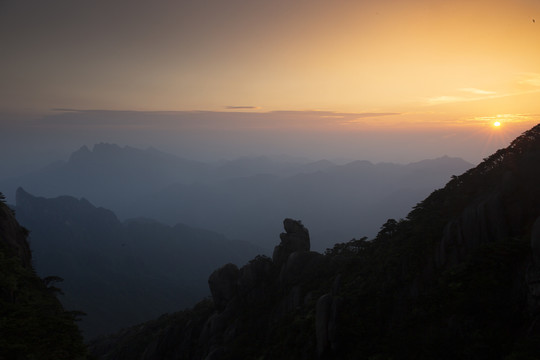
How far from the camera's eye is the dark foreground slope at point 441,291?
15164 millimetres

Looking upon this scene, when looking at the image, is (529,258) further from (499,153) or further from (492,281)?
(499,153)

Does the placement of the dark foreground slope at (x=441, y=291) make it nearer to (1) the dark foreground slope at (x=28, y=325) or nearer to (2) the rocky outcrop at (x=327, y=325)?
(2) the rocky outcrop at (x=327, y=325)

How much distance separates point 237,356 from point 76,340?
57.5 ft

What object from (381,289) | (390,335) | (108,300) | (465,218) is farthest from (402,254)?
(108,300)

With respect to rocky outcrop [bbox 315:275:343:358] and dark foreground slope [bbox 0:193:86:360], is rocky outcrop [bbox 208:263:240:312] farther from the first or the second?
rocky outcrop [bbox 315:275:343:358]

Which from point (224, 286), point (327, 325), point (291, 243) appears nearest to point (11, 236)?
point (224, 286)

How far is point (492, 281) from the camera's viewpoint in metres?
16.5

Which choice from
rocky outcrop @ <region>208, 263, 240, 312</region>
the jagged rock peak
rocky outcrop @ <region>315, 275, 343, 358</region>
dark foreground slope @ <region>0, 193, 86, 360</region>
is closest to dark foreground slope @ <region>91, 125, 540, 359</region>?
rocky outcrop @ <region>315, 275, 343, 358</region>

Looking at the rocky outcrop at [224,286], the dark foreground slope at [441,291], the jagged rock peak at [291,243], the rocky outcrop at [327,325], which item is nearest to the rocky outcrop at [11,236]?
the dark foreground slope at [441,291]

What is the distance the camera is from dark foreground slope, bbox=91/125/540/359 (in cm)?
1516

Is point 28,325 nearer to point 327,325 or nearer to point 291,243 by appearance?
point 327,325

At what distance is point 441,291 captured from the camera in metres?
18.9

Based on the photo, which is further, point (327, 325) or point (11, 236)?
point (11, 236)

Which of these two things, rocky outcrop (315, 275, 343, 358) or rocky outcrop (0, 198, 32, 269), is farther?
rocky outcrop (0, 198, 32, 269)
